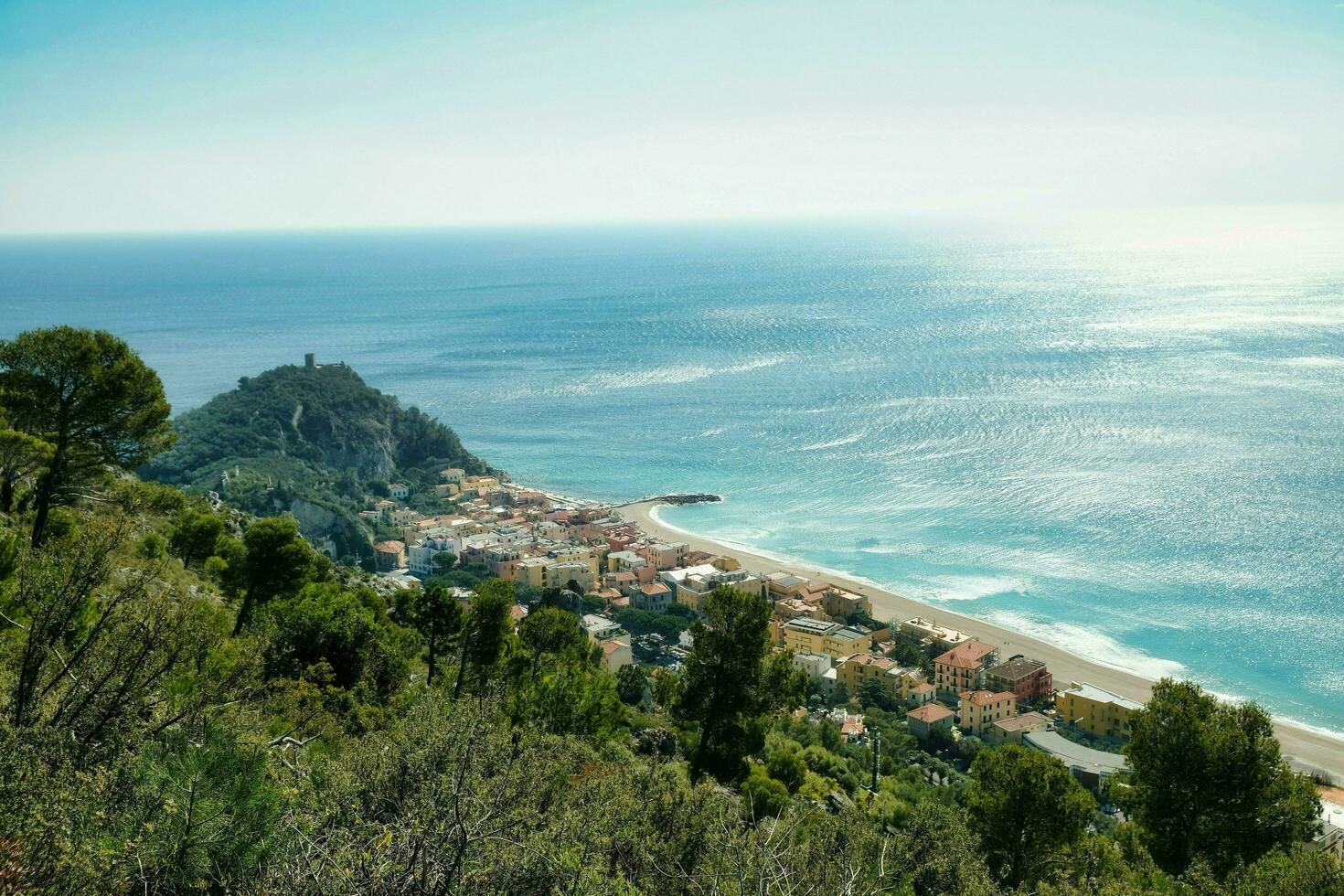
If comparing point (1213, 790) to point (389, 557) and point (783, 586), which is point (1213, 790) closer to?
point (783, 586)

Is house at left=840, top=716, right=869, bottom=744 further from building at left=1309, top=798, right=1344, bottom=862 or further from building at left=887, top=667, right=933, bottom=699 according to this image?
building at left=1309, top=798, right=1344, bottom=862

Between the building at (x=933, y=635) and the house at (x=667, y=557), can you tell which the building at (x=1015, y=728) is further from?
the house at (x=667, y=557)

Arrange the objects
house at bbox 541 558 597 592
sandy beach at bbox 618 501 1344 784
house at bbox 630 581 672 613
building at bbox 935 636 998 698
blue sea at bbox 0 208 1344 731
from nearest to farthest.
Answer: sandy beach at bbox 618 501 1344 784
building at bbox 935 636 998 698
blue sea at bbox 0 208 1344 731
house at bbox 630 581 672 613
house at bbox 541 558 597 592

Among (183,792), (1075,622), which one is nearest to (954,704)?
(1075,622)

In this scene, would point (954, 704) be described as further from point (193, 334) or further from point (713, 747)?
point (193, 334)

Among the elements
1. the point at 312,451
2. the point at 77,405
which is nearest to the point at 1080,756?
the point at 77,405

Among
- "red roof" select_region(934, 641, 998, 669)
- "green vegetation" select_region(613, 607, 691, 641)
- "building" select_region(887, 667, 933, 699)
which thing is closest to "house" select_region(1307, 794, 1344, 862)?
"red roof" select_region(934, 641, 998, 669)
